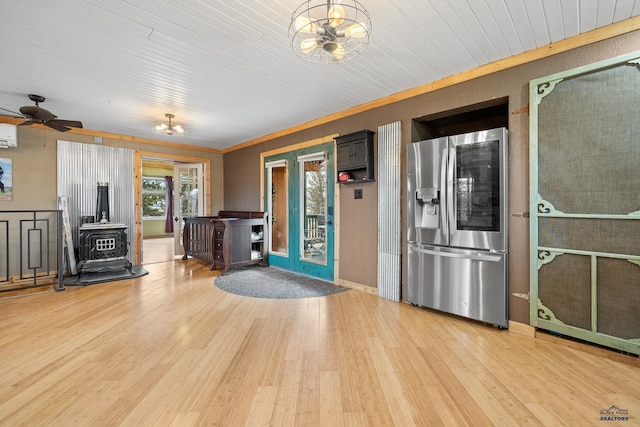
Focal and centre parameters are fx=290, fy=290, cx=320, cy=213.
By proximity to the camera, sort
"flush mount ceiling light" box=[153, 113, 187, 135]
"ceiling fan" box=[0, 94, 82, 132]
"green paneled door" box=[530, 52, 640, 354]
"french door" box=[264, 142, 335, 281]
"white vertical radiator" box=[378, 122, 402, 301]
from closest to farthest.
Result: "green paneled door" box=[530, 52, 640, 354] → "ceiling fan" box=[0, 94, 82, 132] → "white vertical radiator" box=[378, 122, 402, 301] → "flush mount ceiling light" box=[153, 113, 187, 135] → "french door" box=[264, 142, 335, 281]

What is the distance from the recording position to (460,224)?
304 centimetres

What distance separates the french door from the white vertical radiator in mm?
Result: 942

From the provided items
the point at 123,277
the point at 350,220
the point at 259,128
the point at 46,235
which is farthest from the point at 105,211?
the point at 350,220

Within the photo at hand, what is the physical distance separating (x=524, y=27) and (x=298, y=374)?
10.4 feet

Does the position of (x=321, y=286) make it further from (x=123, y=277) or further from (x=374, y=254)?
(x=123, y=277)

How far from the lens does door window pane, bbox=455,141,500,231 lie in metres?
2.84

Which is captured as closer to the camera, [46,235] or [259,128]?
[46,235]

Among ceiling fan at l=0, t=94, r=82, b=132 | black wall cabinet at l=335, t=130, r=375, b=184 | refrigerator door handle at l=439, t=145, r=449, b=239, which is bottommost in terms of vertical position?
refrigerator door handle at l=439, t=145, r=449, b=239

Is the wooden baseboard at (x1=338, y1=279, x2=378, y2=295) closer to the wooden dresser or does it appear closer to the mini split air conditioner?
the wooden dresser

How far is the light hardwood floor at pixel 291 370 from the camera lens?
1.63 m

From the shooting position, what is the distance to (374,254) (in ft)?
12.9

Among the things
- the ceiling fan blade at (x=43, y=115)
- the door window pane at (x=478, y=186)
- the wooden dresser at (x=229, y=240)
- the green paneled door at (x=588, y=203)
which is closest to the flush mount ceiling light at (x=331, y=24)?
the door window pane at (x=478, y=186)

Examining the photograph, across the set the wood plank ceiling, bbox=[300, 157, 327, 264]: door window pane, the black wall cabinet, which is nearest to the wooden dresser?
bbox=[300, 157, 327, 264]: door window pane

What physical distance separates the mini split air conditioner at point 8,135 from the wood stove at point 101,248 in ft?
5.02
